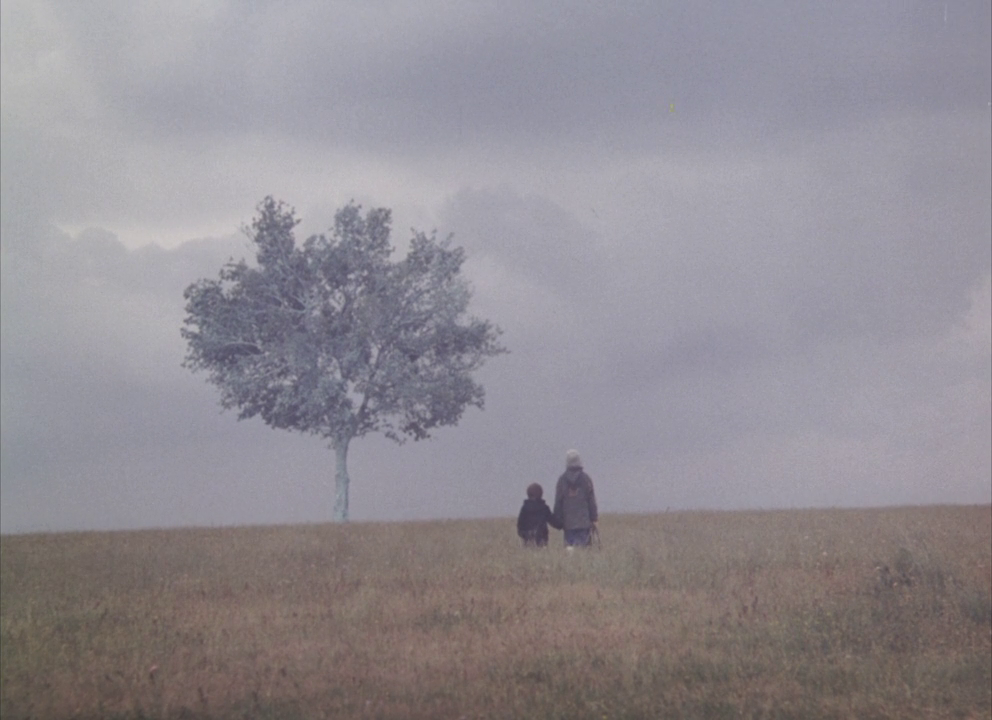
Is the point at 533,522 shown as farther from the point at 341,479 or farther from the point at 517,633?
the point at 341,479

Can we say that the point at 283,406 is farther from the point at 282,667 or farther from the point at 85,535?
the point at 282,667

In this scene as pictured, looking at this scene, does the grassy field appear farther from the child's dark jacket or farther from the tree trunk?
the tree trunk

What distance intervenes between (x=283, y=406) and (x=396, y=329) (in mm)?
4377

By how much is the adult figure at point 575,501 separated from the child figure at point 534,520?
24.9 inches

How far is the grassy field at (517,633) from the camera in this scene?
955 cm

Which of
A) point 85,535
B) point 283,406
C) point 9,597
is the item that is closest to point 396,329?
point 283,406

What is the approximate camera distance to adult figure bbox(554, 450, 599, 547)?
18078 millimetres

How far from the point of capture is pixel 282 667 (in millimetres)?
10516

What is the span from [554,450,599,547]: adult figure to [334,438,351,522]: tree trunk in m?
18.6

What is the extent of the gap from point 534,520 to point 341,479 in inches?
721

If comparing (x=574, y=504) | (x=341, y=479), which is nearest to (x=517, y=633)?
(x=574, y=504)

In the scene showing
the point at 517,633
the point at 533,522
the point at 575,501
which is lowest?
the point at 517,633

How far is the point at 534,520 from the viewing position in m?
19.1

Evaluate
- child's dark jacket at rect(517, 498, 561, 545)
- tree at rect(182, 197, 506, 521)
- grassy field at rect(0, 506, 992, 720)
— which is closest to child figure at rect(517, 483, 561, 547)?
child's dark jacket at rect(517, 498, 561, 545)
